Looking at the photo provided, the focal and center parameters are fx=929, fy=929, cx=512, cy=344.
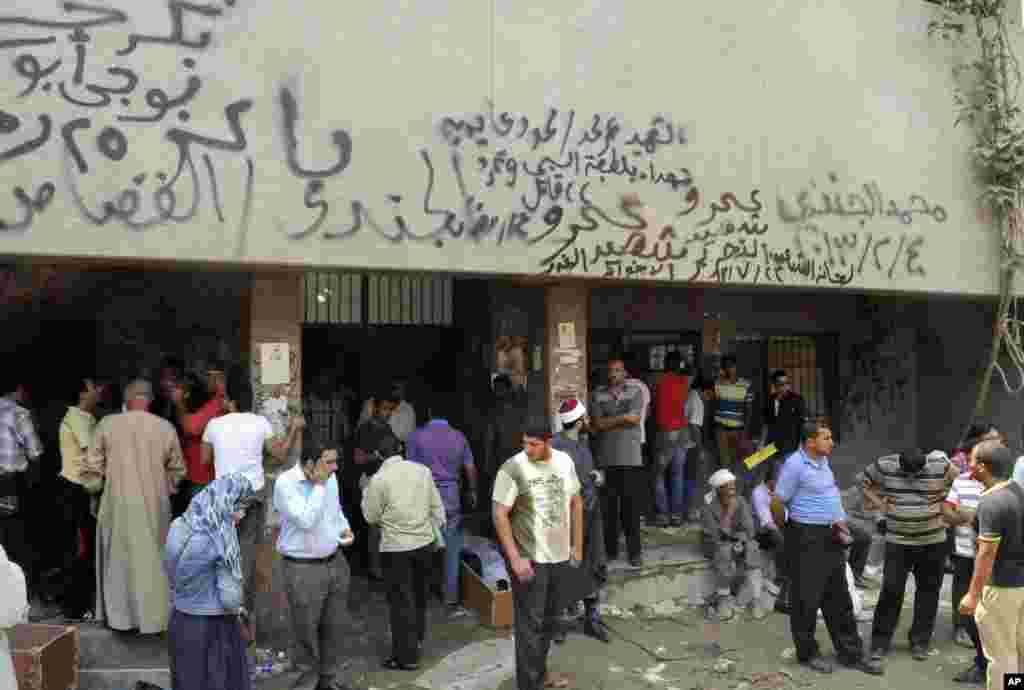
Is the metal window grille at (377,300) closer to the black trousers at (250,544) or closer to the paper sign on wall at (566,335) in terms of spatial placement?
the paper sign on wall at (566,335)

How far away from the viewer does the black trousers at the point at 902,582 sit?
6898mm

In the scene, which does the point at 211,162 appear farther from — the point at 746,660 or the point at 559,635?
the point at 746,660

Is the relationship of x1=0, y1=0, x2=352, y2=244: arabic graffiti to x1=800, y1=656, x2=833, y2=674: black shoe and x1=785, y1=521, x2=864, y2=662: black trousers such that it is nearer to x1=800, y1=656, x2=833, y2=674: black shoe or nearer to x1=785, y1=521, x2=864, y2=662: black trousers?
x1=785, y1=521, x2=864, y2=662: black trousers

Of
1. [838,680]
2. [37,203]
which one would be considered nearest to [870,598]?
[838,680]

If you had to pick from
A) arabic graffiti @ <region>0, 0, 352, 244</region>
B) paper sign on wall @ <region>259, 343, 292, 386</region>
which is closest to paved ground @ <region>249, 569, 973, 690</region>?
paper sign on wall @ <region>259, 343, 292, 386</region>

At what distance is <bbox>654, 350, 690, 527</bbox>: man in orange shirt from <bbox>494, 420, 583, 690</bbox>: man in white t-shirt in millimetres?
3411

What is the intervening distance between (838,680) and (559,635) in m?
2.02

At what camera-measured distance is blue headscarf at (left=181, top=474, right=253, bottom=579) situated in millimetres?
4703

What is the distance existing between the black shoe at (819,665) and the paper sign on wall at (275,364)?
439cm

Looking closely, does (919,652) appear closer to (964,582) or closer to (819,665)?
(964,582)

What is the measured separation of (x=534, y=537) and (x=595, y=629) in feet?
5.59

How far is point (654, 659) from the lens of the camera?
6918 mm

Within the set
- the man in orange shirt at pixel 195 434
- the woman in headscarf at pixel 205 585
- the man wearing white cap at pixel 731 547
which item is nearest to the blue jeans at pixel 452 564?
the man in orange shirt at pixel 195 434

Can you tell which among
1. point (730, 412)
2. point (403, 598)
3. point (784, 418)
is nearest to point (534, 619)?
point (403, 598)
